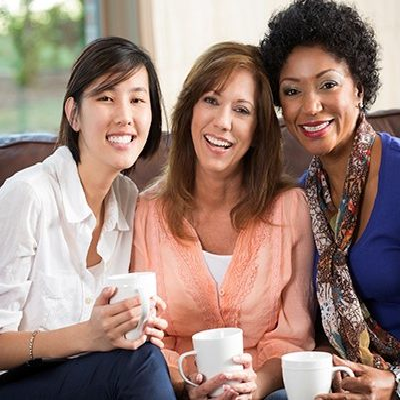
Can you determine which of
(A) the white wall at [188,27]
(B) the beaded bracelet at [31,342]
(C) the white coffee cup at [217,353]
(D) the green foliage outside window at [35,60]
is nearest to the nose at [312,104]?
(C) the white coffee cup at [217,353]

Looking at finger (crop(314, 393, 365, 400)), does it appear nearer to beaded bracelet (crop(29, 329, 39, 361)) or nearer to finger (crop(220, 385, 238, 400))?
finger (crop(220, 385, 238, 400))

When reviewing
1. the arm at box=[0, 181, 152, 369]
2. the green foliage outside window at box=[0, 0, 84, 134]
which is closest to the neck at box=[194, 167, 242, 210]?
the arm at box=[0, 181, 152, 369]

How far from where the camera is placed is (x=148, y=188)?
100 inches

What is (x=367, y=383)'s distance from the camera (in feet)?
6.92

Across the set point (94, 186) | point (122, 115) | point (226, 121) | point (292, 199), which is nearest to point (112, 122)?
point (122, 115)

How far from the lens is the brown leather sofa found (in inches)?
104

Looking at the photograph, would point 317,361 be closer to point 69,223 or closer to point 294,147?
point 69,223

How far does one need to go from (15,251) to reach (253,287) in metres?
0.57

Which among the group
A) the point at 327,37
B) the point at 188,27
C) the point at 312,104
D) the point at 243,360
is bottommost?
the point at 243,360

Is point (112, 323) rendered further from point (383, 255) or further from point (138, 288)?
point (383, 255)

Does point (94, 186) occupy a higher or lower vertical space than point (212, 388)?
higher

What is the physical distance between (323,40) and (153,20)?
1457mm

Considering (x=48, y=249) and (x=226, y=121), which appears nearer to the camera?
(x=48, y=249)

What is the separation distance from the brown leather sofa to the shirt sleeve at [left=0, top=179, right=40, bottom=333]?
47cm
